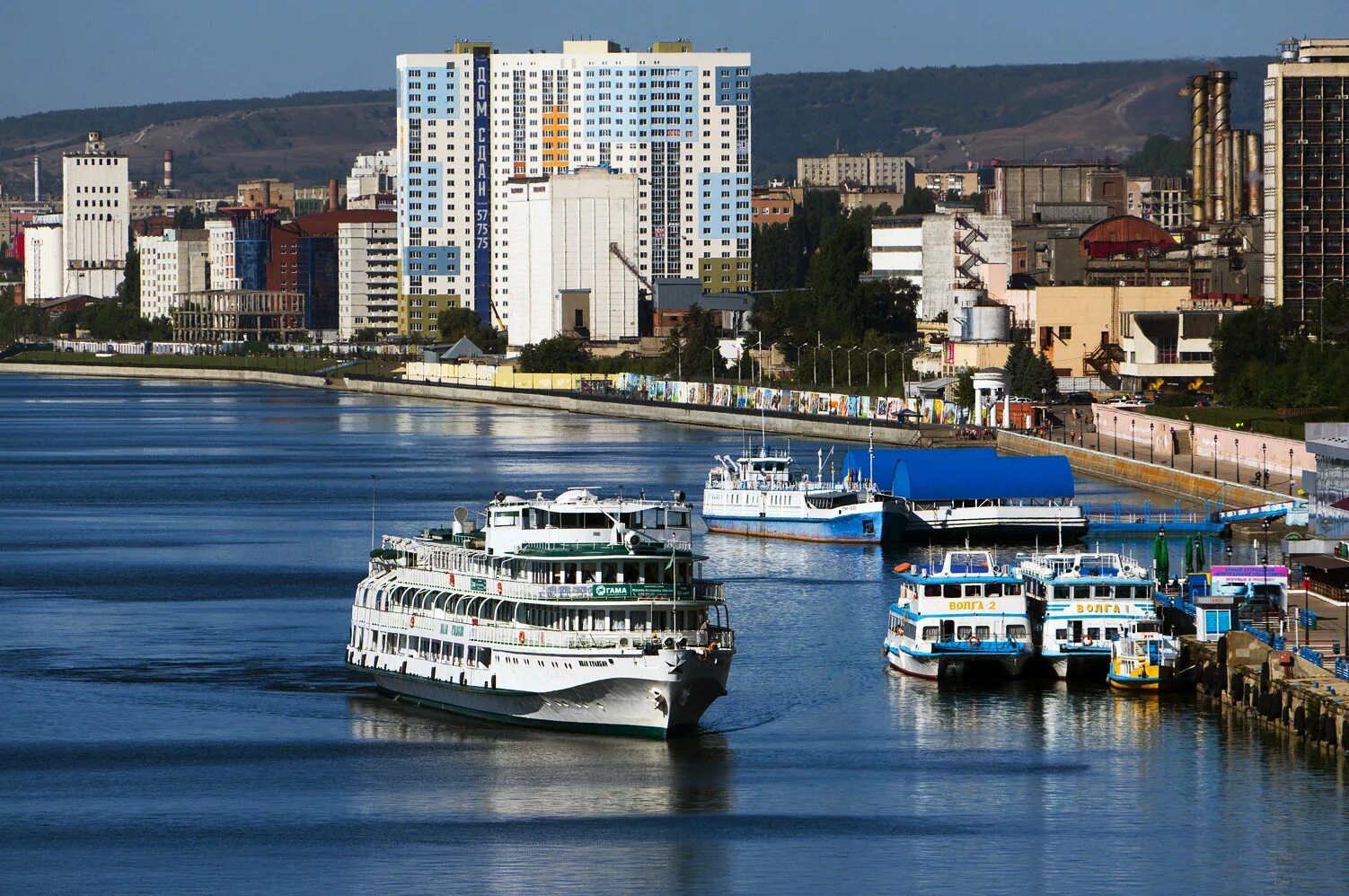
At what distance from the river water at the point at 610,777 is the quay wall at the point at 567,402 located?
42.0 m

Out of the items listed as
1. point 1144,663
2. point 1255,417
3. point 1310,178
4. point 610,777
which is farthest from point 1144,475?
point 610,777

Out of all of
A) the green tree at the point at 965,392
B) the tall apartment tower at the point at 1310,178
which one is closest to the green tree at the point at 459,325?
the green tree at the point at 965,392

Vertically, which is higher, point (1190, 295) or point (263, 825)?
point (1190, 295)

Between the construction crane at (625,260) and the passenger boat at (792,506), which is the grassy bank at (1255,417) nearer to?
the passenger boat at (792,506)

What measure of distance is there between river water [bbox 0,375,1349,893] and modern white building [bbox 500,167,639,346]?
11138 centimetres

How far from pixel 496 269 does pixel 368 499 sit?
364ft

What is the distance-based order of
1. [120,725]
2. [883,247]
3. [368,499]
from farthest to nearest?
[883,247] → [368,499] → [120,725]

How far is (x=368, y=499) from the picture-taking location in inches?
2840

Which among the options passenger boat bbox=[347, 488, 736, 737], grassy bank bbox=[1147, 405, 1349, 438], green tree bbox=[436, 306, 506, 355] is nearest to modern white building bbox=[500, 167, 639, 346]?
green tree bbox=[436, 306, 506, 355]

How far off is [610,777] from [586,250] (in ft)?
437

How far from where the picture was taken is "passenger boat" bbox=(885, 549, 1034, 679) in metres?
37.2

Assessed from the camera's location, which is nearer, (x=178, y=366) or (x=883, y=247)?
(x=883, y=247)

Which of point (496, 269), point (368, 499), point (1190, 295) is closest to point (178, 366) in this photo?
point (496, 269)

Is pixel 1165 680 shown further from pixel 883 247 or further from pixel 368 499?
pixel 883 247
